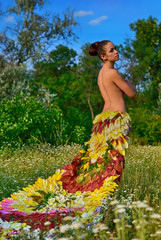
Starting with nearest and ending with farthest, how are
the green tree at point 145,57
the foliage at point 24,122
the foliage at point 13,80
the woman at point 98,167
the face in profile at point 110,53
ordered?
1. the woman at point 98,167
2. the face in profile at point 110,53
3. the foliage at point 24,122
4. the foliage at point 13,80
5. the green tree at point 145,57

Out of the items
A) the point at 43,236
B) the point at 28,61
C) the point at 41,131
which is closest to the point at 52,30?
the point at 28,61

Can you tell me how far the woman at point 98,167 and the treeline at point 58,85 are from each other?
14.6ft

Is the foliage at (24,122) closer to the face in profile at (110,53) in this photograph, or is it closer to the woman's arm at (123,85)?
the face in profile at (110,53)

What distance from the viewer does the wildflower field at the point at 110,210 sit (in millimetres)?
2072

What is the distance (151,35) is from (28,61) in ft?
28.5

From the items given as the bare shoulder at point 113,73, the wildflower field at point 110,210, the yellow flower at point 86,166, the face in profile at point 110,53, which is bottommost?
the wildflower field at point 110,210

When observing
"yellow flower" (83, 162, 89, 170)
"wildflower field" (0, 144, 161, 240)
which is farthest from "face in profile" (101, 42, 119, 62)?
"wildflower field" (0, 144, 161, 240)

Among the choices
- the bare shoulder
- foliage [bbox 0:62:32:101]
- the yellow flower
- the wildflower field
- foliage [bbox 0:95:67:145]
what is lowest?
the wildflower field

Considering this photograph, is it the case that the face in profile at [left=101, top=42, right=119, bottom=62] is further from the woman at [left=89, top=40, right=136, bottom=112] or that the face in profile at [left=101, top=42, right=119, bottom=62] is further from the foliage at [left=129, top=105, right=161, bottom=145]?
the foliage at [left=129, top=105, right=161, bottom=145]

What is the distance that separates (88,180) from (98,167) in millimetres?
226

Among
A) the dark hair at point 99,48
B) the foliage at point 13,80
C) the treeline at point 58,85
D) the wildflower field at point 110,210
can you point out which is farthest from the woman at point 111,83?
the foliage at point 13,80

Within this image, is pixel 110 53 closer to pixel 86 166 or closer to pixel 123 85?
pixel 123 85

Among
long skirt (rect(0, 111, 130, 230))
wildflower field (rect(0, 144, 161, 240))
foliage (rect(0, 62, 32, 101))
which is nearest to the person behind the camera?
wildflower field (rect(0, 144, 161, 240))

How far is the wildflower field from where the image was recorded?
2.07m
